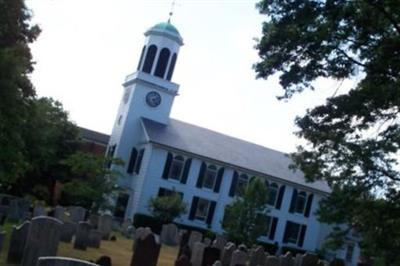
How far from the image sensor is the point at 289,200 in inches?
2029

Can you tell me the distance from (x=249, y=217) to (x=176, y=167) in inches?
401

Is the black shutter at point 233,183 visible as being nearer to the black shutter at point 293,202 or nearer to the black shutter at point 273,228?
the black shutter at point 273,228

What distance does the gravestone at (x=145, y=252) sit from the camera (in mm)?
15430

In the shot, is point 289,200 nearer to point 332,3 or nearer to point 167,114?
point 167,114

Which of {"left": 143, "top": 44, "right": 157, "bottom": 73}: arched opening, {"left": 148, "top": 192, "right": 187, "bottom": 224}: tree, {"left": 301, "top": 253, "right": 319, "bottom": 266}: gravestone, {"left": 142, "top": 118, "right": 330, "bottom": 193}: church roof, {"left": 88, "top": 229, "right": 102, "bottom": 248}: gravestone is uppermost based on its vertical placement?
{"left": 143, "top": 44, "right": 157, "bottom": 73}: arched opening

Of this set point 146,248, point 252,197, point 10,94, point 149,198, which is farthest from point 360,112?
point 149,198

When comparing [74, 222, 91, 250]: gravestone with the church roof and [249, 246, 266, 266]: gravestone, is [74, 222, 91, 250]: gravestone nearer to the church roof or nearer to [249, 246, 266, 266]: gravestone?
[249, 246, 266, 266]: gravestone

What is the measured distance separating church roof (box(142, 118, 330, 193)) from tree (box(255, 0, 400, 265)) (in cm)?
2858

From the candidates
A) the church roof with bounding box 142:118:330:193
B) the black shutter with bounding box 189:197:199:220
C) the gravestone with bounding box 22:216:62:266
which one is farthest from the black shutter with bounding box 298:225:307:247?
the gravestone with bounding box 22:216:62:266

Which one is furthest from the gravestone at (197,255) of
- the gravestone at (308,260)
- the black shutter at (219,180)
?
the black shutter at (219,180)

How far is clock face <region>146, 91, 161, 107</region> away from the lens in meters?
Result: 50.0

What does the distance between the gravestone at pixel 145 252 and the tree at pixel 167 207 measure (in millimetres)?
26769

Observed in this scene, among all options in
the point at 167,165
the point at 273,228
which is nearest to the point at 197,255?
the point at 167,165

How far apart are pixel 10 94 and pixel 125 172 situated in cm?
3128
